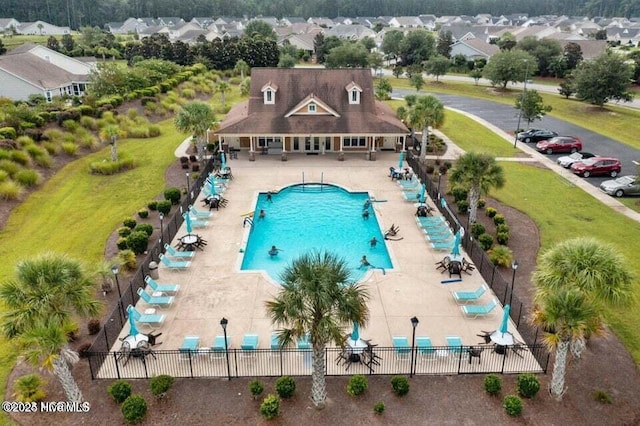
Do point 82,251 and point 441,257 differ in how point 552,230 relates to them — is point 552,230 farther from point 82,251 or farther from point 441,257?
point 82,251

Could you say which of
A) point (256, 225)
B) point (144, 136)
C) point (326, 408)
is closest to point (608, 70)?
point (256, 225)

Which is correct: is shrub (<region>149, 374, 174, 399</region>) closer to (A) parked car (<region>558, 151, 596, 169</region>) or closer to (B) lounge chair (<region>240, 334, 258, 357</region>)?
(B) lounge chair (<region>240, 334, 258, 357</region>)

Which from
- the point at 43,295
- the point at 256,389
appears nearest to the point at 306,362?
the point at 256,389

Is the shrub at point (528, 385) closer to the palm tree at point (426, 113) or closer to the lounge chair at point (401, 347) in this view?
the lounge chair at point (401, 347)

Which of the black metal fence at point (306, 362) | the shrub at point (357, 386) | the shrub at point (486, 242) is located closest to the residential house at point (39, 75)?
the black metal fence at point (306, 362)

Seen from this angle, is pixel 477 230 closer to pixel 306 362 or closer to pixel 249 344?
pixel 306 362

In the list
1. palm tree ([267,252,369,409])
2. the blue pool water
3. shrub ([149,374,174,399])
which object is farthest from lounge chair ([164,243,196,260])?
palm tree ([267,252,369,409])

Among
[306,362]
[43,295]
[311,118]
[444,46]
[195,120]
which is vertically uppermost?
[444,46]
